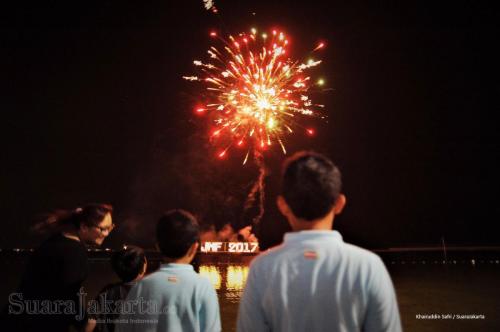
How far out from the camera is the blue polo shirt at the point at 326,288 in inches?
73.0

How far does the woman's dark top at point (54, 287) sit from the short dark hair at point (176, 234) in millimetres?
1060

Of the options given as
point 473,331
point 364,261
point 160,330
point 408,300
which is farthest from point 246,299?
point 408,300

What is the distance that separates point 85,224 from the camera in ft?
12.8

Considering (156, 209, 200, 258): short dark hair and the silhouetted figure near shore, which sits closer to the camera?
(156, 209, 200, 258): short dark hair

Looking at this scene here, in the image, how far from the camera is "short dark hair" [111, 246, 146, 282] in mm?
4066

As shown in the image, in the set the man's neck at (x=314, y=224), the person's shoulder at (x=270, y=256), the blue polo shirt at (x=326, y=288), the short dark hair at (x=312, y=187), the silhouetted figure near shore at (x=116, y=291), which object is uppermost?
the short dark hair at (x=312, y=187)

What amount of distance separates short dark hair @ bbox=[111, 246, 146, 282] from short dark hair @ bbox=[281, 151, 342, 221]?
262cm

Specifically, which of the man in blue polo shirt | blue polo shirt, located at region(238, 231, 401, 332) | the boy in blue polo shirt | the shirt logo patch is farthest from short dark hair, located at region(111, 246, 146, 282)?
the shirt logo patch

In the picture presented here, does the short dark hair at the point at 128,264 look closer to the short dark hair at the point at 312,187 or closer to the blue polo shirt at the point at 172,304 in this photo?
the blue polo shirt at the point at 172,304

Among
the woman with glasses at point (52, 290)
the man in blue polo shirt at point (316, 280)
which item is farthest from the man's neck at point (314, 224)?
the woman with glasses at point (52, 290)

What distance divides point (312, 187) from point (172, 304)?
4.91ft

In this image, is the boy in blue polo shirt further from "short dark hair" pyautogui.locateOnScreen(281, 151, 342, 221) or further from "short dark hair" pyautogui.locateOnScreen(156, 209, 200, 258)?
"short dark hair" pyautogui.locateOnScreen(281, 151, 342, 221)

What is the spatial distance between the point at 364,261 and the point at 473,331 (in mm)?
9301

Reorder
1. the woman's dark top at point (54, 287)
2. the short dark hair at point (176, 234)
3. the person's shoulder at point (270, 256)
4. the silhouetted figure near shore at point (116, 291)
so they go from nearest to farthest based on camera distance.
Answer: the person's shoulder at point (270, 256) → the short dark hair at point (176, 234) → the woman's dark top at point (54, 287) → the silhouetted figure near shore at point (116, 291)
